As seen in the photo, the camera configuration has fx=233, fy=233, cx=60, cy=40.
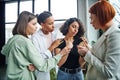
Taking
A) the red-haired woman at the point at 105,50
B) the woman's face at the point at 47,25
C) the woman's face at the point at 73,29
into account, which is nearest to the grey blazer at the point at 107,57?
the red-haired woman at the point at 105,50

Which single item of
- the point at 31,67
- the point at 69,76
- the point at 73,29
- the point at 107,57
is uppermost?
the point at 73,29

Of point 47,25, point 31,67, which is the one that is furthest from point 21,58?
point 47,25

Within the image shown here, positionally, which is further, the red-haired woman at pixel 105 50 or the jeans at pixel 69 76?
the jeans at pixel 69 76

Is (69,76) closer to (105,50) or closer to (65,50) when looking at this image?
(65,50)

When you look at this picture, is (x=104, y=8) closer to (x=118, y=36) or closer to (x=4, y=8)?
(x=118, y=36)

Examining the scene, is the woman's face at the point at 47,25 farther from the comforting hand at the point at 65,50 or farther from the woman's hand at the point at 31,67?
the woman's hand at the point at 31,67

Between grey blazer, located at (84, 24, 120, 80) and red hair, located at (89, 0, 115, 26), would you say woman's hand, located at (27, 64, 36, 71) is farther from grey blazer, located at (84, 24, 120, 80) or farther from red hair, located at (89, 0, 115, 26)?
red hair, located at (89, 0, 115, 26)

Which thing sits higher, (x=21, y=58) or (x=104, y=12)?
(x=104, y=12)

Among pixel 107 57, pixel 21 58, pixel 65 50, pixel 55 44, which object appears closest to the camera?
pixel 107 57

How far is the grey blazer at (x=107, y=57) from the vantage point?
4.11ft

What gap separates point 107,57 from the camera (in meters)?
1.27

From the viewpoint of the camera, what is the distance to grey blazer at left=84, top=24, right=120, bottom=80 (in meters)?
1.25

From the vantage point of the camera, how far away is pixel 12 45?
61.4 inches

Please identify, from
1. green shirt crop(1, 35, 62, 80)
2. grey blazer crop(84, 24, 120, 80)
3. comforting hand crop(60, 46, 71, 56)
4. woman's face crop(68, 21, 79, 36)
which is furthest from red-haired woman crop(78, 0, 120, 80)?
woman's face crop(68, 21, 79, 36)
